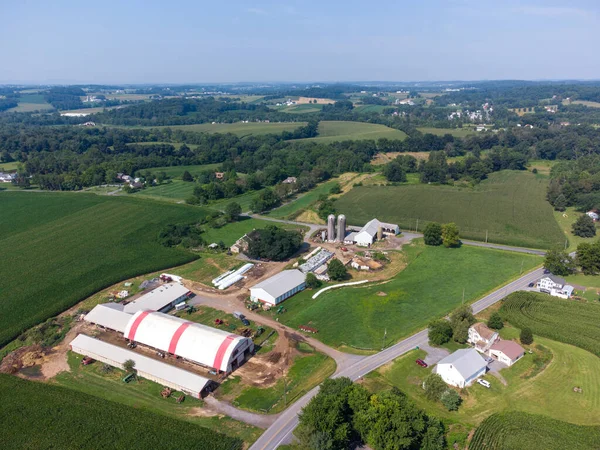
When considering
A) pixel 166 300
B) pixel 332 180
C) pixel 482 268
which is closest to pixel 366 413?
pixel 166 300

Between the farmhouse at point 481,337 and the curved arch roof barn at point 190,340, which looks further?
the farmhouse at point 481,337

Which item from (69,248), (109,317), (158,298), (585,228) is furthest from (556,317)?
(69,248)

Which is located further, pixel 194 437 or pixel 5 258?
pixel 5 258

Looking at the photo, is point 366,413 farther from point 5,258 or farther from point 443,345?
point 5,258

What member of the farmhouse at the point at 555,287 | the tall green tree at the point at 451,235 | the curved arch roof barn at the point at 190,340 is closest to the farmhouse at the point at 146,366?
the curved arch roof barn at the point at 190,340

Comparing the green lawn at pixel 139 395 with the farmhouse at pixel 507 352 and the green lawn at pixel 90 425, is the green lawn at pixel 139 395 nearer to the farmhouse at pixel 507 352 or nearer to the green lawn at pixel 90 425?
the green lawn at pixel 90 425

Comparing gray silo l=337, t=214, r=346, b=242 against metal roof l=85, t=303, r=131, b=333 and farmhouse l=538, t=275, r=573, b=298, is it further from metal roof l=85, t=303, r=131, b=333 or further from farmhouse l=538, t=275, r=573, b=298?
metal roof l=85, t=303, r=131, b=333
